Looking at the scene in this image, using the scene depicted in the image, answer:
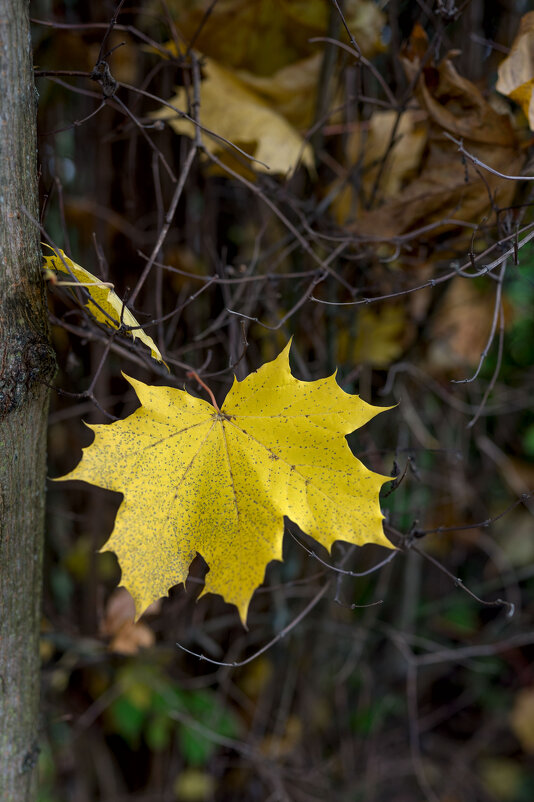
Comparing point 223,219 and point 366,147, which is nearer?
point 366,147

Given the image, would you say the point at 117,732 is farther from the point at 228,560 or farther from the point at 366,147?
the point at 366,147

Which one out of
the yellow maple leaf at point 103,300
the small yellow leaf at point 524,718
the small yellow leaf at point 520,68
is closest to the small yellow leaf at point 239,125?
the small yellow leaf at point 520,68

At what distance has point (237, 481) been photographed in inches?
23.8

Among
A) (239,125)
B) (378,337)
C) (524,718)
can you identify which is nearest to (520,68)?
(239,125)

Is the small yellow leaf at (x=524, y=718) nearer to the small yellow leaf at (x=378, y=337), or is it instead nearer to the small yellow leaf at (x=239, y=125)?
the small yellow leaf at (x=378, y=337)

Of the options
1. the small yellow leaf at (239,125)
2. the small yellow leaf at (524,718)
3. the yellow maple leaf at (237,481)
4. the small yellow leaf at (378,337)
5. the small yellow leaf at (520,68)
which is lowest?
the small yellow leaf at (524,718)

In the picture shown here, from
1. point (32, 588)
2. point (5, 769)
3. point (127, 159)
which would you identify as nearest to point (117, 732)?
point (5, 769)

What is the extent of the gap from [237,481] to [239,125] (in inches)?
23.2

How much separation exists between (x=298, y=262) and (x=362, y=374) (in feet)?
0.84

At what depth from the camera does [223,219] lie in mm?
1245

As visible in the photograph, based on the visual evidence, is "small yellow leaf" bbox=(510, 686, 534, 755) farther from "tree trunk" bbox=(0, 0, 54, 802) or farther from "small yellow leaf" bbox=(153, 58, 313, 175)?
"small yellow leaf" bbox=(153, 58, 313, 175)

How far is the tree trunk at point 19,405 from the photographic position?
53 centimetres

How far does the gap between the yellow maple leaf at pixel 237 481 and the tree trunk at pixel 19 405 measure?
0.09m

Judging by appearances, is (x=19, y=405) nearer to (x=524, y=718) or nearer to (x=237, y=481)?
(x=237, y=481)
